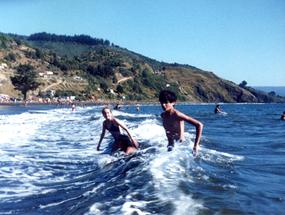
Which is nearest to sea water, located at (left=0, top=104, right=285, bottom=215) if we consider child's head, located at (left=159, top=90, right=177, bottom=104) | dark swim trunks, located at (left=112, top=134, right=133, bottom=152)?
dark swim trunks, located at (left=112, top=134, right=133, bottom=152)

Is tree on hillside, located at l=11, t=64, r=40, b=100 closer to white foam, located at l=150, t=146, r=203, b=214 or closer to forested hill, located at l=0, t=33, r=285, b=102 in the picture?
forested hill, located at l=0, t=33, r=285, b=102

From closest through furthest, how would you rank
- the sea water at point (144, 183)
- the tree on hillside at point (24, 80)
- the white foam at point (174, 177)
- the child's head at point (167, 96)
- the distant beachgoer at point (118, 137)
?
the white foam at point (174, 177), the sea water at point (144, 183), the child's head at point (167, 96), the distant beachgoer at point (118, 137), the tree on hillside at point (24, 80)

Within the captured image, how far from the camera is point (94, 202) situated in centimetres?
712

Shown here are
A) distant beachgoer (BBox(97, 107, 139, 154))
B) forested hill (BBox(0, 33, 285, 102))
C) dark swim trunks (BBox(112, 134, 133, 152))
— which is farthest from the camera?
forested hill (BBox(0, 33, 285, 102))

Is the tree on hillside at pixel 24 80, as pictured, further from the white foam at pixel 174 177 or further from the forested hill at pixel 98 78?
the white foam at pixel 174 177

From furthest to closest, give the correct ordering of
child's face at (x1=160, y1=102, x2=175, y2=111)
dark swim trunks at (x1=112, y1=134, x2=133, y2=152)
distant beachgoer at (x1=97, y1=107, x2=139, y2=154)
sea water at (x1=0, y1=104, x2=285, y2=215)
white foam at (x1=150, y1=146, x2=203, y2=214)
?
dark swim trunks at (x1=112, y1=134, x2=133, y2=152)
distant beachgoer at (x1=97, y1=107, x2=139, y2=154)
child's face at (x1=160, y1=102, x2=175, y2=111)
sea water at (x1=0, y1=104, x2=285, y2=215)
white foam at (x1=150, y1=146, x2=203, y2=214)

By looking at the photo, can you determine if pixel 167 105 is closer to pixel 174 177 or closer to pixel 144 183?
pixel 174 177

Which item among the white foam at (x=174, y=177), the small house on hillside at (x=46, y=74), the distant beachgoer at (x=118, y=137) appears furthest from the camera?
the small house on hillside at (x=46, y=74)

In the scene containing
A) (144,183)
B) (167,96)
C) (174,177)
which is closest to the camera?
(144,183)

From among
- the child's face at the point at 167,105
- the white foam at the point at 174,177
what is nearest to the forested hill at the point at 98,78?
the white foam at the point at 174,177

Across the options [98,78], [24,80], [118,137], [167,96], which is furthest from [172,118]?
[98,78]

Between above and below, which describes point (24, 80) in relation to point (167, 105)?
above

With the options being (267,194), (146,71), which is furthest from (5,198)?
(146,71)

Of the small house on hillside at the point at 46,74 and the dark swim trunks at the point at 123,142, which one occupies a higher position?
the small house on hillside at the point at 46,74
